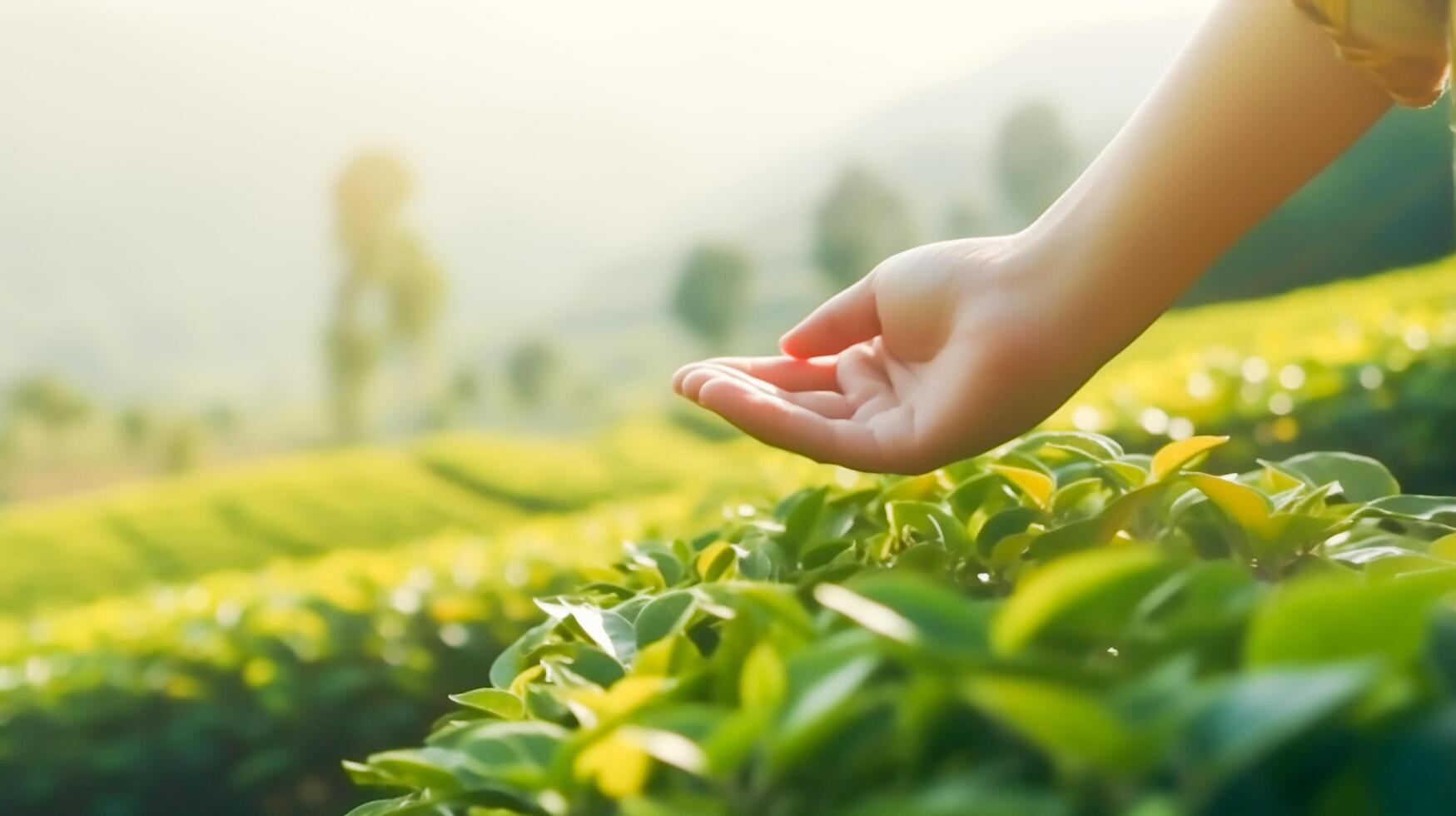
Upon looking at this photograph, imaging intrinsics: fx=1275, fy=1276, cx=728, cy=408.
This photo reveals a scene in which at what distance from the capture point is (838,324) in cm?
137

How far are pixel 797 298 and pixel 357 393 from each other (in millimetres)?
15868

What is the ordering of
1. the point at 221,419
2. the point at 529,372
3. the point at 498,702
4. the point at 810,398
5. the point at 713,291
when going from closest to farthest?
the point at 498,702
the point at 810,398
the point at 713,291
the point at 221,419
the point at 529,372

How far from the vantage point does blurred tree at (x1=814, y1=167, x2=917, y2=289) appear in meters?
30.4

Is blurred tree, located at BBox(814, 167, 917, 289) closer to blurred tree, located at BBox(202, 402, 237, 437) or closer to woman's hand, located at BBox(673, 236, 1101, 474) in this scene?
blurred tree, located at BBox(202, 402, 237, 437)

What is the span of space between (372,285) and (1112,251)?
99.4 feet

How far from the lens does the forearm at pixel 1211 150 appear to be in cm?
109

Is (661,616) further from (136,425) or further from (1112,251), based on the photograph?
(136,425)

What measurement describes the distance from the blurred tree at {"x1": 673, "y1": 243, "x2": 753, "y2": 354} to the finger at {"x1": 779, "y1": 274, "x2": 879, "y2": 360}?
98.4 ft

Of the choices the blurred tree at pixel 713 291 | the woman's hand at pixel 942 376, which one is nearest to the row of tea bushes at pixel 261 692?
Answer: the woman's hand at pixel 942 376

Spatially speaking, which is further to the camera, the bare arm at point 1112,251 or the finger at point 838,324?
the finger at point 838,324

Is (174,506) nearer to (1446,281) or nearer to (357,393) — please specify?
(1446,281)

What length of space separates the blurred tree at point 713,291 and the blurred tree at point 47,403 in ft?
45.2

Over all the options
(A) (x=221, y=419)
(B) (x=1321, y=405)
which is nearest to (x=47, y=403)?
(A) (x=221, y=419)

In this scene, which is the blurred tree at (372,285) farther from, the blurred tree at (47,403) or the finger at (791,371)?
the finger at (791,371)
